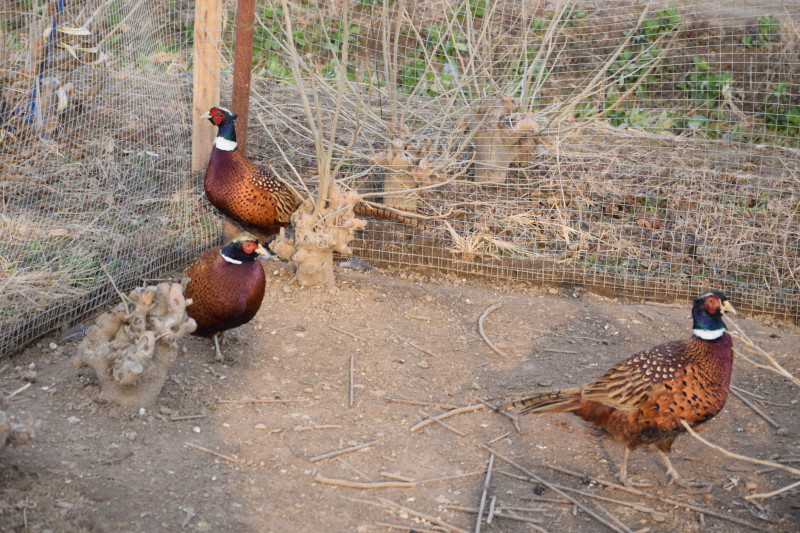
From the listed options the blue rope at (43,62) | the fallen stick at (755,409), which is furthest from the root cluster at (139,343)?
the fallen stick at (755,409)

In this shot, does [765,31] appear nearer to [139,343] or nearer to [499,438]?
[499,438]

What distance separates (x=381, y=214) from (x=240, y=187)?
90cm

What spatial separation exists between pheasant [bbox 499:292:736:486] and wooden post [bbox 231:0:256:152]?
2669 millimetres

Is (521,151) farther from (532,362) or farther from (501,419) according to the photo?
(501,419)

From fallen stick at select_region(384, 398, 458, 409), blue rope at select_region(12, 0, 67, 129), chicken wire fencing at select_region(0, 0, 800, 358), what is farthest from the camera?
blue rope at select_region(12, 0, 67, 129)

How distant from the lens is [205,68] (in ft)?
16.9

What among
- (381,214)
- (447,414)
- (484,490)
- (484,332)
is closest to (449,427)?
(447,414)

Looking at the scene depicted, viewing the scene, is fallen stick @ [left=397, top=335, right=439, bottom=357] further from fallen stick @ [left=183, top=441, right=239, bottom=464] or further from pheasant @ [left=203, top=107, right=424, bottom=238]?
fallen stick @ [left=183, top=441, right=239, bottom=464]

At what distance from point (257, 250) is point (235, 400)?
2.37 ft

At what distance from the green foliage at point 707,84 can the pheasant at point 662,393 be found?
4.52 metres

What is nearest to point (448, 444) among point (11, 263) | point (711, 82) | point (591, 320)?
point (591, 320)

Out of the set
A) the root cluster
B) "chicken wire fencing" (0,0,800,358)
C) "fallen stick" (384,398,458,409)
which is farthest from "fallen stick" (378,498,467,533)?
"chicken wire fencing" (0,0,800,358)

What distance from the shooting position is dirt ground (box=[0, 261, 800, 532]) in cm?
294

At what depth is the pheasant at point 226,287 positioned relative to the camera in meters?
3.82
